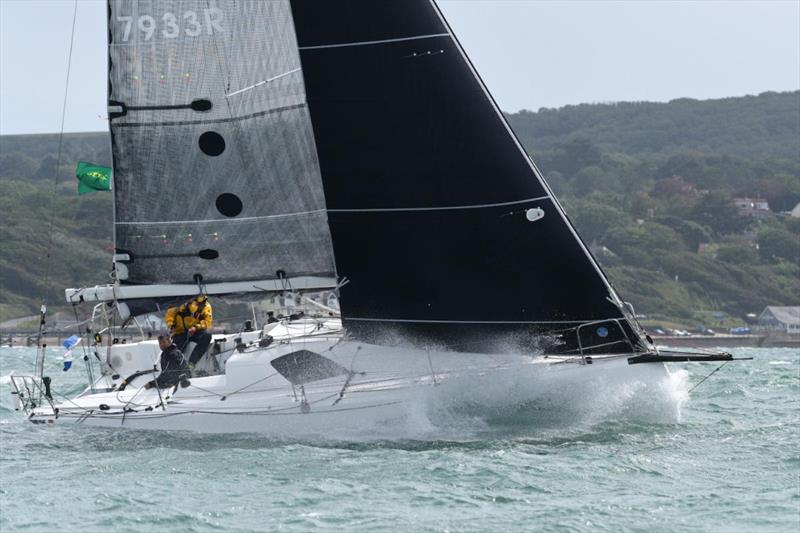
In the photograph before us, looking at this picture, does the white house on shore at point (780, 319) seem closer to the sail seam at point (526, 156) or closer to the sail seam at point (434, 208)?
the sail seam at point (526, 156)

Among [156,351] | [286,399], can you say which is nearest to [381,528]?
[286,399]

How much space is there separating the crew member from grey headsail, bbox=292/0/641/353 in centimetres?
195

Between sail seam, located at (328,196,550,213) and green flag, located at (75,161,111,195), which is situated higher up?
green flag, located at (75,161,111,195)

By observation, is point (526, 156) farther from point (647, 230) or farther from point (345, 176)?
point (647, 230)

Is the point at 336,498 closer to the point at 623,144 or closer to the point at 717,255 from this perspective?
the point at 717,255

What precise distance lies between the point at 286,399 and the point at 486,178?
341 centimetres

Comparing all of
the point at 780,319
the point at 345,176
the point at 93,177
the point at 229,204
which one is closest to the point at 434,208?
the point at 345,176

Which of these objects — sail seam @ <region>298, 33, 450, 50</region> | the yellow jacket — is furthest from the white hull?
sail seam @ <region>298, 33, 450, 50</region>

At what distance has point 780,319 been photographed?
8256 cm

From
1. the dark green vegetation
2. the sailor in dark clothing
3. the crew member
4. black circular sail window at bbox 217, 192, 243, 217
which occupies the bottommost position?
the sailor in dark clothing

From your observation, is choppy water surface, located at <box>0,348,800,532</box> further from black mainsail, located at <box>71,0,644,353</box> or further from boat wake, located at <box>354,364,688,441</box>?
black mainsail, located at <box>71,0,644,353</box>

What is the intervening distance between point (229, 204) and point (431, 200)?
2728 mm

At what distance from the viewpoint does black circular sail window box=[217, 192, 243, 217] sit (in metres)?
17.9

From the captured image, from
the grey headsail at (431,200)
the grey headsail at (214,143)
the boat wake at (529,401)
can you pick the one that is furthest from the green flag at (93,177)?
the boat wake at (529,401)
